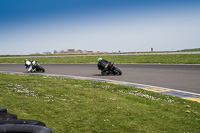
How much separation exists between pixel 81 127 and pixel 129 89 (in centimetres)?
539

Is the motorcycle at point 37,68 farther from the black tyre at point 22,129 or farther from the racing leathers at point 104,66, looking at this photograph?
the black tyre at point 22,129

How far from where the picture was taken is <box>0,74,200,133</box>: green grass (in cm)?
518

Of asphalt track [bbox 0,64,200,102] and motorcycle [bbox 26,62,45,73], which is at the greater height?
motorcycle [bbox 26,62,45,73]

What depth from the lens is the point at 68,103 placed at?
7211 millimetres

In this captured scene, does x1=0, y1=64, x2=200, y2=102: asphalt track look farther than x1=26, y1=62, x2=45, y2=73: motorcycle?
No

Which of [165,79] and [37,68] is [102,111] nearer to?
[165,79]

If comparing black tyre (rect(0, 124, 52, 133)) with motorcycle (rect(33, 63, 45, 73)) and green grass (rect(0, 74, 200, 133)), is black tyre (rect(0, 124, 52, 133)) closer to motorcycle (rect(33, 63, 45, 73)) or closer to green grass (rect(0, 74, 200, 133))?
green grass (rect(0, 74, 200, 133))

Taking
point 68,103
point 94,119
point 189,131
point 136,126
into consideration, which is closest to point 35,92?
point 68,103

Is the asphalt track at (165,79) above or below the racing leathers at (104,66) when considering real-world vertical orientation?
below

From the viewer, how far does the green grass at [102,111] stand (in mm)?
5180

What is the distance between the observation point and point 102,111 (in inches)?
251

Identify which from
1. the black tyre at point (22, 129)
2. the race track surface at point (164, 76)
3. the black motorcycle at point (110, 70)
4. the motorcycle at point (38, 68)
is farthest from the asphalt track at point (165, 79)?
the black tyre at point (22, 129)

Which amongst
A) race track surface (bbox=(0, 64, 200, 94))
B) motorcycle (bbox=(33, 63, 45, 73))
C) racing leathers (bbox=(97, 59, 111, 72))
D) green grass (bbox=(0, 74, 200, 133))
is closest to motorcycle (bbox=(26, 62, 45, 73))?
motorcycle (bbox=(33, 63, 45, 73))

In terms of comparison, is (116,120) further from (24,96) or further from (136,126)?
(24,96)
